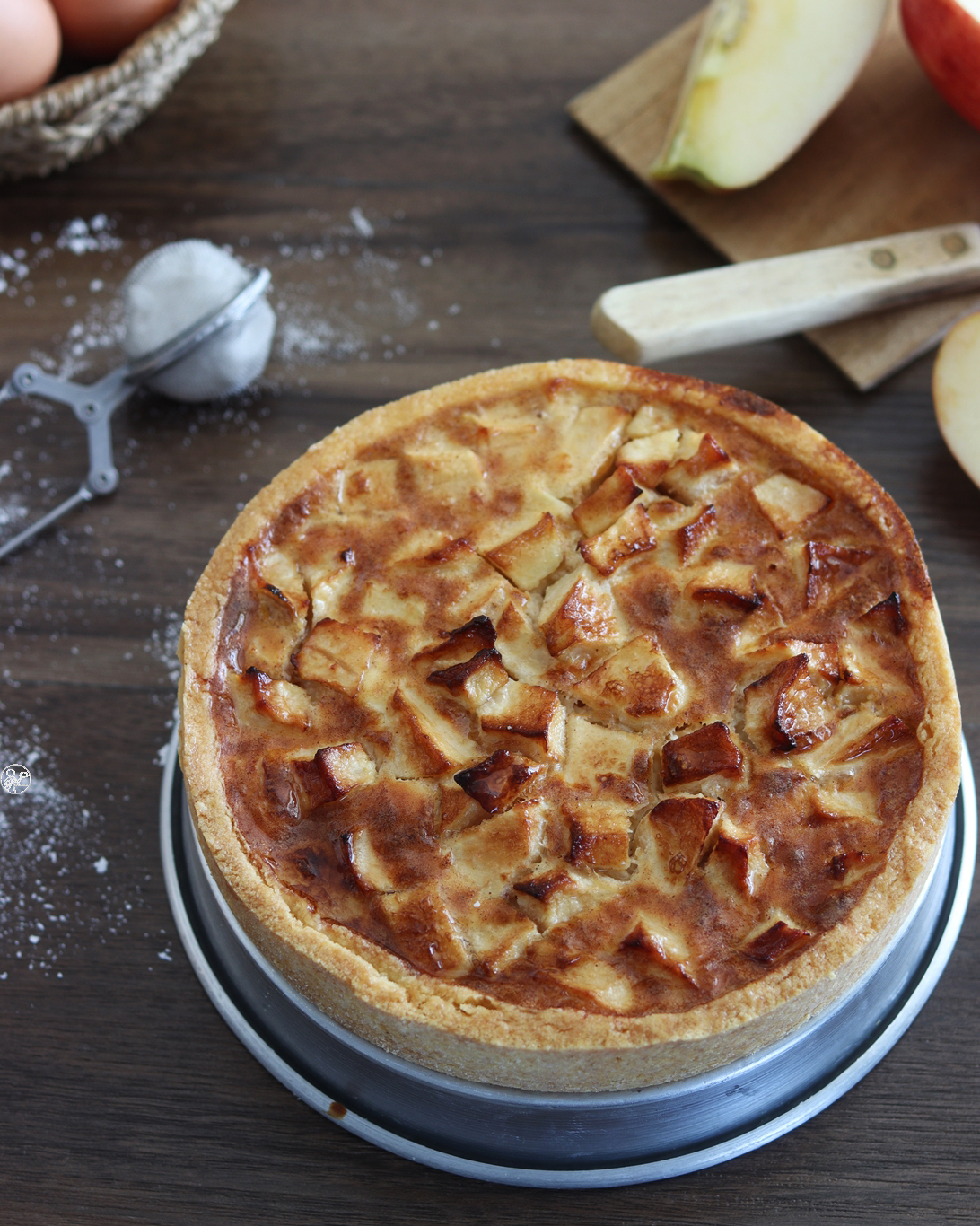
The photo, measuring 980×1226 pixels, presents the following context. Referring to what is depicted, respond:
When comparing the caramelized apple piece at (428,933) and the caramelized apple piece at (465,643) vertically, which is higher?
the caramelized apple piece at (465,643)

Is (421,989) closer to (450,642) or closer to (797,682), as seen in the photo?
(450,642)

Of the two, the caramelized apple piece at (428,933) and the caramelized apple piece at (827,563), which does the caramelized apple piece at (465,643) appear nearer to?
the caramelized apple piece at (428,933)

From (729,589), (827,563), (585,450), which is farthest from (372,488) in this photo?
(827,563)

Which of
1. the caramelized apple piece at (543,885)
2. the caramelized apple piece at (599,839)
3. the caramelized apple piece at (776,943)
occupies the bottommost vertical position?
the caramelized apple piece at (776,943)

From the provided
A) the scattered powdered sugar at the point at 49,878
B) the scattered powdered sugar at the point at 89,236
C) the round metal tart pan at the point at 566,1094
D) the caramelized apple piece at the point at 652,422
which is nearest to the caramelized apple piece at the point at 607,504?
the caramelized apple piece at the point at 652,422

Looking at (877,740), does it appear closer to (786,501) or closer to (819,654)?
(819,654)

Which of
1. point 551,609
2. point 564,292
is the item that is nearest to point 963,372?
point 564,292

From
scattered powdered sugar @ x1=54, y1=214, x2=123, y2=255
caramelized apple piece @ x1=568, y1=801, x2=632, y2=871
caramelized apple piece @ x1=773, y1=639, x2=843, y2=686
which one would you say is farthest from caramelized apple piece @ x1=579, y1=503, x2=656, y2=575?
scattered powdered sugar @ x1=54, y1=214, x2=123, y2=255
